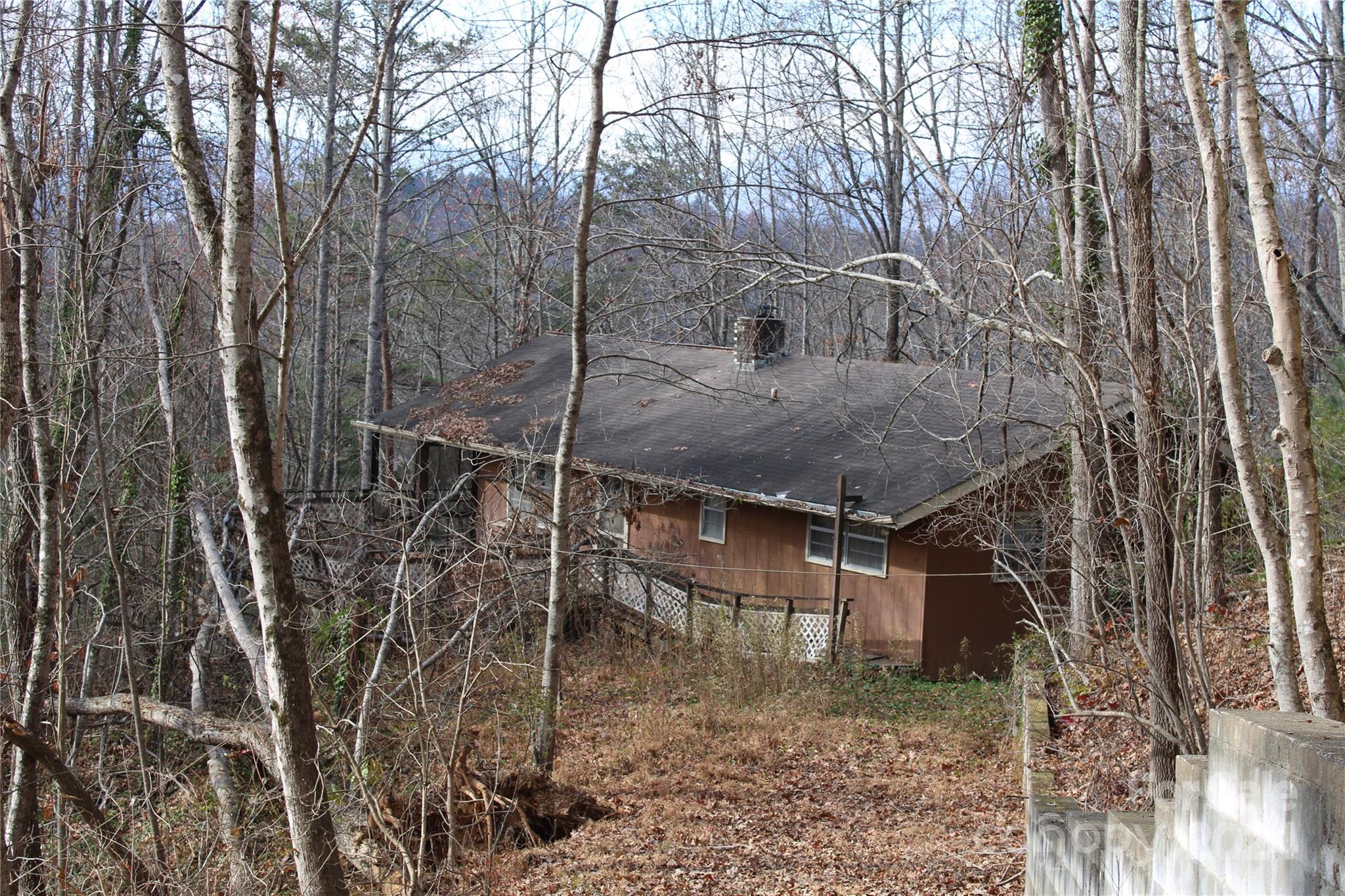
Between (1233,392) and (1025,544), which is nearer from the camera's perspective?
(1233,392)

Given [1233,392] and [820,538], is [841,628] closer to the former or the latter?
[820,538]

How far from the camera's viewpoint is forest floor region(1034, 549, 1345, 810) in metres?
7.28

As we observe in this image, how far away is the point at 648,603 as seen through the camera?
15992 mm

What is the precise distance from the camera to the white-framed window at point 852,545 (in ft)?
51.9

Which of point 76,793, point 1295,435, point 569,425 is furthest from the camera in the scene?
point 569,425

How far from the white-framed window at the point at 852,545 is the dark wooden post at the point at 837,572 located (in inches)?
11.0

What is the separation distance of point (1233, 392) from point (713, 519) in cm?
1368

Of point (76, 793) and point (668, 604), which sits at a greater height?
point (668, 604)

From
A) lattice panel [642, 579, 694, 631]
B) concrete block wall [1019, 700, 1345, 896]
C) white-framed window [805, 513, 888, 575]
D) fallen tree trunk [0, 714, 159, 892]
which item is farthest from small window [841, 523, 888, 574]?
concrete block wall [1019, 700, 1345, 896]

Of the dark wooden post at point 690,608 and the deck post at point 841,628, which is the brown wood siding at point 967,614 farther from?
the dark wooden post at point 690,608

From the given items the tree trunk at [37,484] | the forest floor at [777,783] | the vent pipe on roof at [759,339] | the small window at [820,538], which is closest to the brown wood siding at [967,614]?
the forest floor at [777,783]

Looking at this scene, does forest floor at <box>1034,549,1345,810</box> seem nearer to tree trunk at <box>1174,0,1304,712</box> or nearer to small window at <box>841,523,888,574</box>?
tree trunk at <box>1174,0,1304,712</box>

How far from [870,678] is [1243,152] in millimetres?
10801

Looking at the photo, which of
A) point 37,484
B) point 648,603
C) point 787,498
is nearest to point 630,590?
point 648,603
